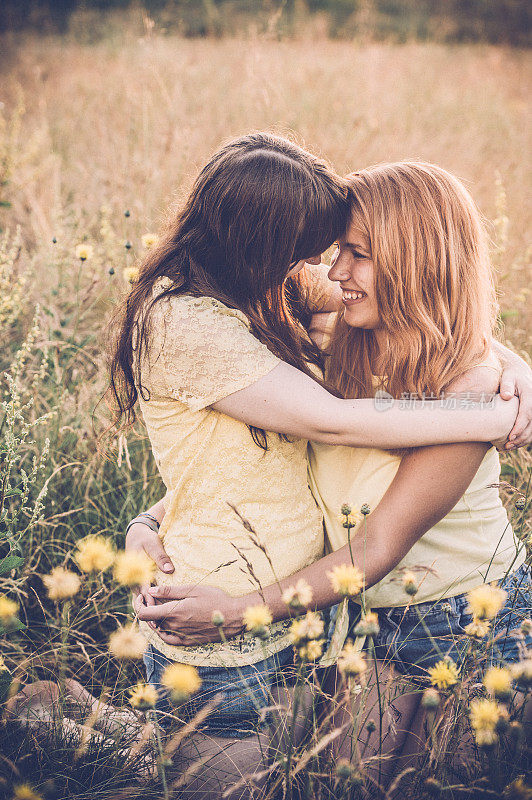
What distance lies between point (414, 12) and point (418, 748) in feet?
45.5

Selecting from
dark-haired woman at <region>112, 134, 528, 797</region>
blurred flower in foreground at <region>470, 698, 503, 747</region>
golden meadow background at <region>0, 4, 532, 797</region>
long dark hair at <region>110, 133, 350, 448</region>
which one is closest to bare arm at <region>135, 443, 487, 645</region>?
dark-haired woman at <region>112, 134, 528, 797</region>

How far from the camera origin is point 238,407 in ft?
4.50

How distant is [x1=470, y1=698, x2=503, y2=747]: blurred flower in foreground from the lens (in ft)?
3.14

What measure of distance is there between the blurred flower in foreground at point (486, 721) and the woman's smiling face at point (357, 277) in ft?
3.13

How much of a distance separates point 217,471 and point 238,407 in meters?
0.19

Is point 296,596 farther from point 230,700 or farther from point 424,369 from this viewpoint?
point 424,369

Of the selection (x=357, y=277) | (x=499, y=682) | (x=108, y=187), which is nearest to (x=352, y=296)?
(x=357, y=277)

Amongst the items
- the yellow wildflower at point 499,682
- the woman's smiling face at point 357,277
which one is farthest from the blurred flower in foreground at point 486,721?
the woman's smiling face at point 357,277

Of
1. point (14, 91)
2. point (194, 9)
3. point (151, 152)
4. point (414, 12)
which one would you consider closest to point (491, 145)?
point (151, 152)

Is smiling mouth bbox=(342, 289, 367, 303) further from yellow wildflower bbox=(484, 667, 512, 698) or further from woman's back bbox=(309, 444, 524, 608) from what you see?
yellow wildflower bbox=(484, 667, 512, 698)

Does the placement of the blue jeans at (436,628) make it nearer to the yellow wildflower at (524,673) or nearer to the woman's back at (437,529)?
the woman's back at (437,529)

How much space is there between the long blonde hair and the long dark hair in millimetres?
112

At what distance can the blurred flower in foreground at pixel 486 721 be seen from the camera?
958 mm

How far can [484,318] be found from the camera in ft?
5.20
